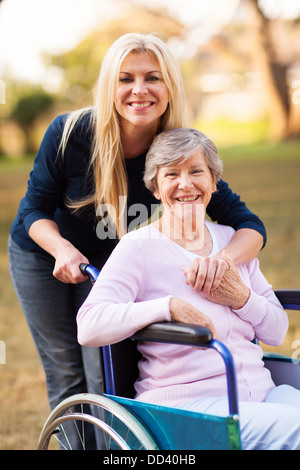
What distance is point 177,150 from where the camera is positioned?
1938 mm

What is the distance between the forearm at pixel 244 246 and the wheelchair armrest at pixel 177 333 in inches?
17.0

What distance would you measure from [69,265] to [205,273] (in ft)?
1.60

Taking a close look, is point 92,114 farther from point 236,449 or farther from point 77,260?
point 236,449

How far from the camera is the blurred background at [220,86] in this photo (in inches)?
448

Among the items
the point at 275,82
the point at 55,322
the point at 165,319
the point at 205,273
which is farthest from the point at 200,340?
the point at 275,82

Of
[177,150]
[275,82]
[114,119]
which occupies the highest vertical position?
[275,82]

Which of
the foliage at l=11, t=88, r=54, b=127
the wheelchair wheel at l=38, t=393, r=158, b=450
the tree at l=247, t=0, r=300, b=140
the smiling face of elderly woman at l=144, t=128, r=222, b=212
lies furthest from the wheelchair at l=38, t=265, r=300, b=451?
the foliage at l=11, t=88, r=54, b=127

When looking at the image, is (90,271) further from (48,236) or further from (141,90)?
(141,90)

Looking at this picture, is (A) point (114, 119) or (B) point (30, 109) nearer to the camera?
(A) point (114, 119)

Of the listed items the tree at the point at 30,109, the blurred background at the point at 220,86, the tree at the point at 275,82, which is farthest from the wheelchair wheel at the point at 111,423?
the tree at the point at 30,109

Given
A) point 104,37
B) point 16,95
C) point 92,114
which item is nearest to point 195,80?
point 104,37

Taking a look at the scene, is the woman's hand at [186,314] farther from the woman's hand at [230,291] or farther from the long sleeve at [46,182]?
the long sleeve at [46,182]

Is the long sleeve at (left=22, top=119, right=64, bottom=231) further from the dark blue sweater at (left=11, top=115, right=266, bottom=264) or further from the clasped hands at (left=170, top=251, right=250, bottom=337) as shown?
the clasped hands at (left=170, top=251, right=250, bottom=337)
